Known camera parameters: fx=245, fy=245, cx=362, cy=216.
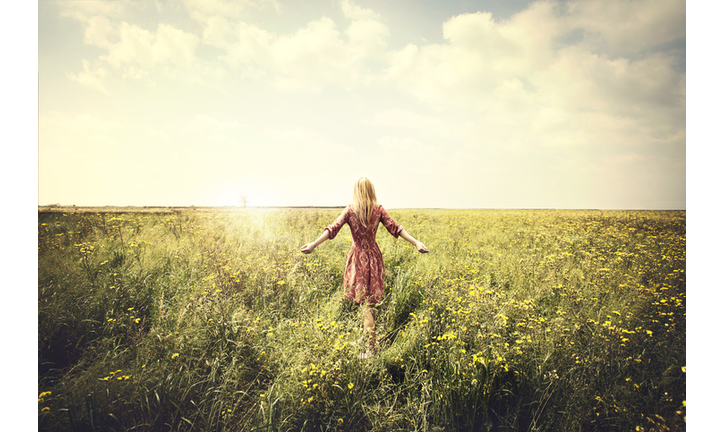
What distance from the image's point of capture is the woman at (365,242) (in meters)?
3.08

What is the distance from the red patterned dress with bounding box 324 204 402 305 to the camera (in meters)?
3.15

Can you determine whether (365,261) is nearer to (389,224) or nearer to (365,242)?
(365,242)

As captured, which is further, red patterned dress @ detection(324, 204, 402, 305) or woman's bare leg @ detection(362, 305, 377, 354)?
red patterned dress @ detection(324, 204, 402, 305)

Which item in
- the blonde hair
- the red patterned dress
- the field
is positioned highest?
the blonde hair

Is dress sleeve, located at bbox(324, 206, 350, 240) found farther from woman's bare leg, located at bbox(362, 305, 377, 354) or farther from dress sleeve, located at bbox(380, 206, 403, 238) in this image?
woman's bare leg, located at bbox(362, 305, 377, 354)

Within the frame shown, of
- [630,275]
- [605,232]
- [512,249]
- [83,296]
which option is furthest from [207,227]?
[605,232]

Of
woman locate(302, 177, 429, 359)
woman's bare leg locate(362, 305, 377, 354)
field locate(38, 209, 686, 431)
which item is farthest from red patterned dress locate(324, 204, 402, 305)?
field locate(38, 209, 686, 431)

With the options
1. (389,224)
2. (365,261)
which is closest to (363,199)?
(389,224)

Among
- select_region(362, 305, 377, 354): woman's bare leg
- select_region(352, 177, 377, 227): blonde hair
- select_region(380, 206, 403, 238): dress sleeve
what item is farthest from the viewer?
select_region(380, 206, 403, 238): dress sleeve

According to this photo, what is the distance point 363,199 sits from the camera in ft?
10.1

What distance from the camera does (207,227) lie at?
8234 millimetres

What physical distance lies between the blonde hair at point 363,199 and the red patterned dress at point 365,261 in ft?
0.23

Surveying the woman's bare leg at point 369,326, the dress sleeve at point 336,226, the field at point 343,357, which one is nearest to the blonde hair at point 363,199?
the dress sleeve at point 336,226
